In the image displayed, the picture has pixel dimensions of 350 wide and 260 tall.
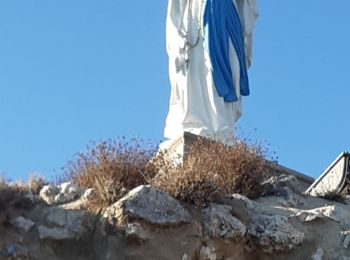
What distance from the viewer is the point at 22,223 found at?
7.29 meters

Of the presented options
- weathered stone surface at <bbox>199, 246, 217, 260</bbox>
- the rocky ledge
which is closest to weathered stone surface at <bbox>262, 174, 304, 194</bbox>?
the rocky ledge

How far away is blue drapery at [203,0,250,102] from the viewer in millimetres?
12672

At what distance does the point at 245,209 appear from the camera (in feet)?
26.1

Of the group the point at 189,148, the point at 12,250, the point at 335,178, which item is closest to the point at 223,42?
the point at 189,148

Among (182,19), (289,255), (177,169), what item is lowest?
(289,255)

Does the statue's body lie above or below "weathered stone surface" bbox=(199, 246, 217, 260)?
above

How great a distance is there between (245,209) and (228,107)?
4751 mm

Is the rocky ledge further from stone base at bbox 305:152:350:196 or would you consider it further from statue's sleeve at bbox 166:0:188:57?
statue's sleeve at bbox 166:0:188:57

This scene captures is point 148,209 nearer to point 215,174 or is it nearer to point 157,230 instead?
point 157,230

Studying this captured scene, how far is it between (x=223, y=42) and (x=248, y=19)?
Result: 72cm

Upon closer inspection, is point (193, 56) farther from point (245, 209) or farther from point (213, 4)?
point (245, 209)

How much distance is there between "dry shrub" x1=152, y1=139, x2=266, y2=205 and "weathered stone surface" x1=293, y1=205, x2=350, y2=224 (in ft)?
Result: 2.06

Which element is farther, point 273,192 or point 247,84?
point 247,84

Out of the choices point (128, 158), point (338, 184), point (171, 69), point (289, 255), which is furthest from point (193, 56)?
point (289, 255)
